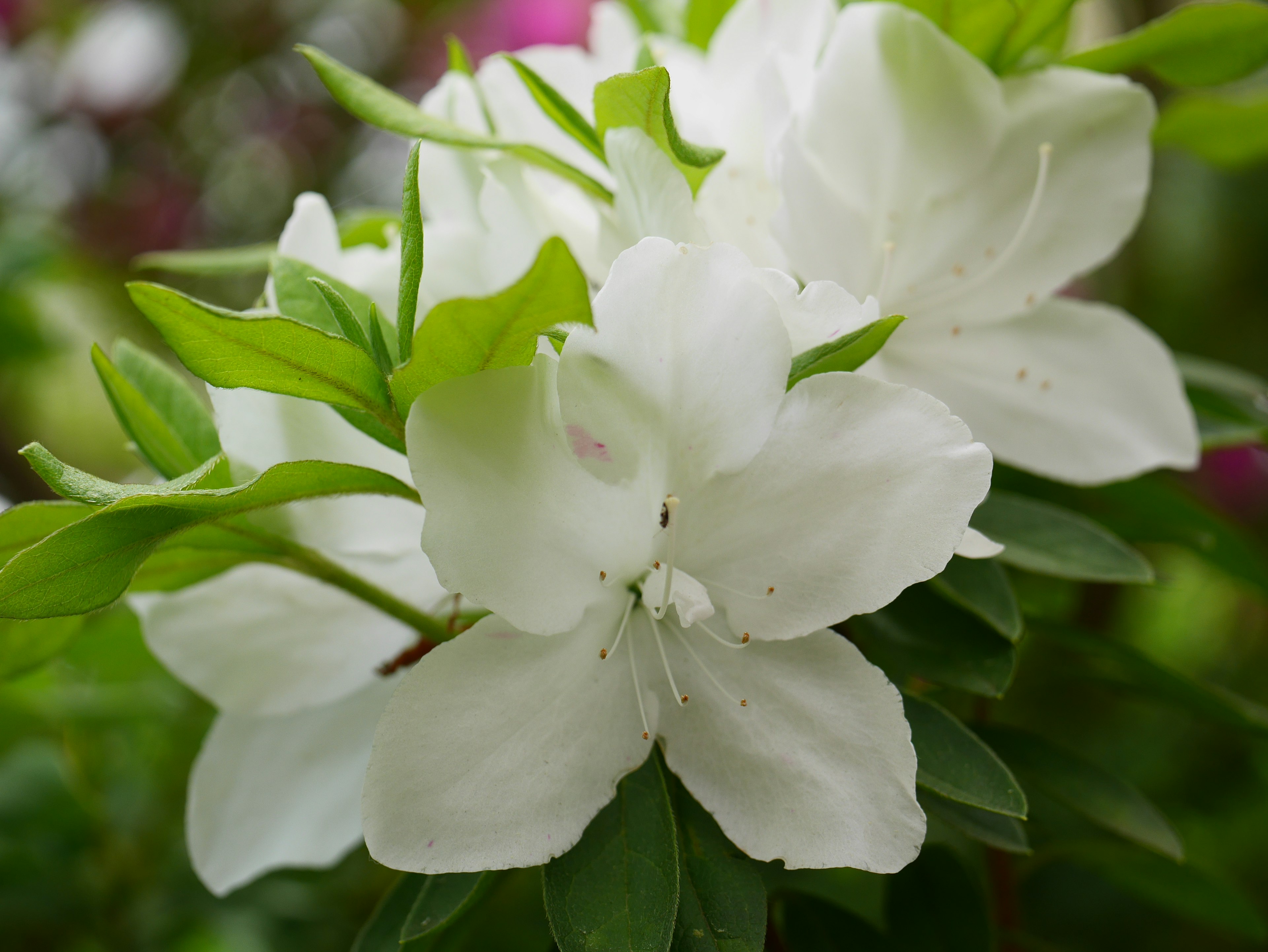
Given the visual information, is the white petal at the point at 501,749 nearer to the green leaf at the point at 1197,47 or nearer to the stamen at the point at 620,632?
the stamen at the point at 620,632

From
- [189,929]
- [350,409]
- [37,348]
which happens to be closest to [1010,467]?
[350,409]

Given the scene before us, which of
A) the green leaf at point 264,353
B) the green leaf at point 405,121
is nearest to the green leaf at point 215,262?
the green leaf at point 405,121

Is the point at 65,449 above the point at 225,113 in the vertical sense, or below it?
below

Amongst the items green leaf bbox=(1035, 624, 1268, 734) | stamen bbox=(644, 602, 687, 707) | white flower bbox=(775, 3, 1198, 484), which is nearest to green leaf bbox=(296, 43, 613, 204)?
white flower bbox=(775, 3, 1198, 484)

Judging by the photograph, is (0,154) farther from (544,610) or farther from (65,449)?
(544,610)

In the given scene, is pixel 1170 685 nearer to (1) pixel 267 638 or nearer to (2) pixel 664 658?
(2) pixel 664 658

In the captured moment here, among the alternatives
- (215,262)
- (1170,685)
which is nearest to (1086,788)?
(1170,685)
